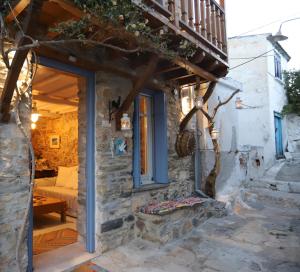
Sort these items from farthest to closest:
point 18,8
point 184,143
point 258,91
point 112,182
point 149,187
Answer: point 258,91, point 184,143, point 149,187, point 112,182, point 18,8

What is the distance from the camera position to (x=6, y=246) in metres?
2.68

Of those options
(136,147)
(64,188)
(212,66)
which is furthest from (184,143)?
(64,188)

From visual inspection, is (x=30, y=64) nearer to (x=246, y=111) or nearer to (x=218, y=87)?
(x=218, y=87)

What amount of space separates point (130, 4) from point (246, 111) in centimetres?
993

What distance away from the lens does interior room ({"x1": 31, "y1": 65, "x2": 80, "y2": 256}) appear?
171 inches

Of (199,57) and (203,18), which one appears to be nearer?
(199,57)

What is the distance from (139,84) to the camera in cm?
369

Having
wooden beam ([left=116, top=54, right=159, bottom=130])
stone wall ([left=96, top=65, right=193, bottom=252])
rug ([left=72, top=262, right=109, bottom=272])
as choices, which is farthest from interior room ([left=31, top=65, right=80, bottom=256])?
wooden beam ([left=116, top=54, right=159, bottom=130])

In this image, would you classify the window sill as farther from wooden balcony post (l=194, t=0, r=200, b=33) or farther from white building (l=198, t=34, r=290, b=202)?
white building (l=198, t=34, r=290, b=202)

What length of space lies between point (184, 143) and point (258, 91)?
7418 mm

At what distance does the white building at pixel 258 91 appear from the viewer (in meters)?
11.0

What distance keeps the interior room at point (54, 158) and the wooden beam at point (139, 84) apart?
2.68 feet

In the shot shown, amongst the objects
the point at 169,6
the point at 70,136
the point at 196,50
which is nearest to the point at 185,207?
the point at 196,50

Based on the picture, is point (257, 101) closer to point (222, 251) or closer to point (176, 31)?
point (222, 251)
